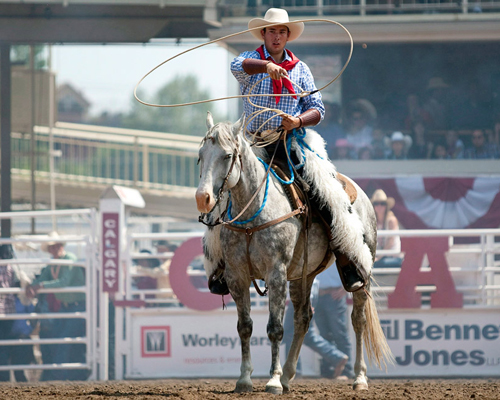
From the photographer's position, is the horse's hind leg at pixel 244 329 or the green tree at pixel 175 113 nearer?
the horse's hind leg at pixel 244 329

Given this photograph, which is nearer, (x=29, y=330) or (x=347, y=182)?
(x=347, y=182)

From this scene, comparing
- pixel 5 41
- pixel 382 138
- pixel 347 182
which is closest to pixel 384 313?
pixel 347 182

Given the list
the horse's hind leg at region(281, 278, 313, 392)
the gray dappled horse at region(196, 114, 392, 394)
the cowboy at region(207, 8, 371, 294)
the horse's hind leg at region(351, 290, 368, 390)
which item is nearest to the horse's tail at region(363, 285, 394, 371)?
the horse's hind leg at region(351, 290, 368, 390)

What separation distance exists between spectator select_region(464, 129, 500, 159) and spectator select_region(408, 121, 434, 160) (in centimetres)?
77

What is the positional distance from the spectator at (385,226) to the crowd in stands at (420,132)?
11.4 ft

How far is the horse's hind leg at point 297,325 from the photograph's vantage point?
5.32 metres

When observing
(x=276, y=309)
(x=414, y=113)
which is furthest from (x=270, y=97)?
(x=414, y=113)

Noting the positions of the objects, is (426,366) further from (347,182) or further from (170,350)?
(347,182)

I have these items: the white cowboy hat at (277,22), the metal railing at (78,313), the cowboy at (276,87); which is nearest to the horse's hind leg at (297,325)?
the cowboy at (276,87)

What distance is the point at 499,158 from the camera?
1480cm

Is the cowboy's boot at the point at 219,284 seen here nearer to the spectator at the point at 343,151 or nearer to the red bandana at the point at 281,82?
the red bandana at the point at 281,82

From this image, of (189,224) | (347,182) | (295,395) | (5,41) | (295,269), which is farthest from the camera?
(189,224)

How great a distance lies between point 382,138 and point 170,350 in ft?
25.2

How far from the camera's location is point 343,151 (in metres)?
14.5
